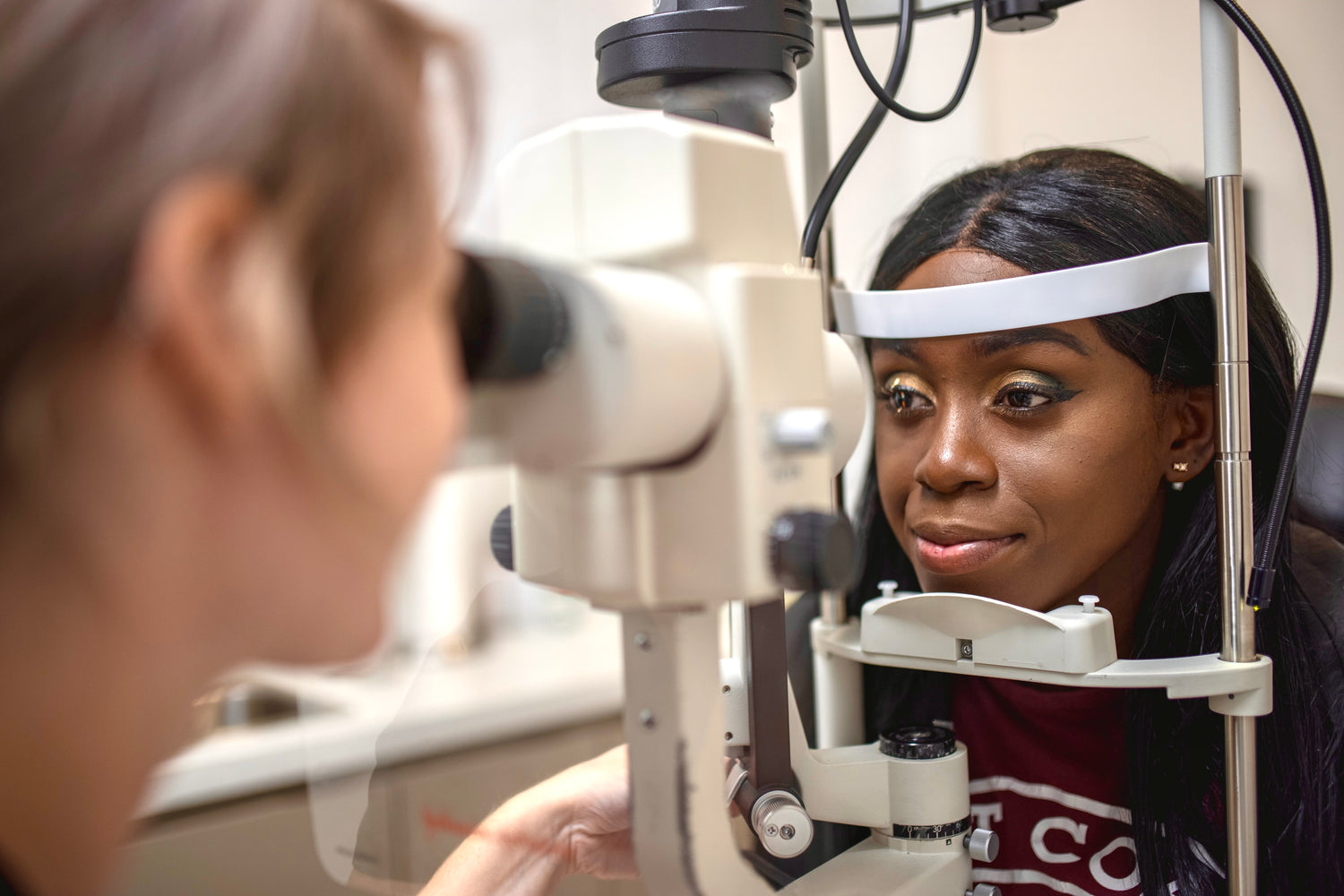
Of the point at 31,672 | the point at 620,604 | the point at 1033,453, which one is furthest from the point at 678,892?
the point at 1033,453

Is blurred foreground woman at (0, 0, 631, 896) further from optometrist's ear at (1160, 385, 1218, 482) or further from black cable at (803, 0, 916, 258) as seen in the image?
optometrist's ear at (1160, 385, 1218, 482)

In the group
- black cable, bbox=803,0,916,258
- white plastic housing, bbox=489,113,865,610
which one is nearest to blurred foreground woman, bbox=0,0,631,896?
white plastic housing, bbox=489,113,865,610

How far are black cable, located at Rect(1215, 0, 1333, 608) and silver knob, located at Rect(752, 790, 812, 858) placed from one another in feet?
1.07

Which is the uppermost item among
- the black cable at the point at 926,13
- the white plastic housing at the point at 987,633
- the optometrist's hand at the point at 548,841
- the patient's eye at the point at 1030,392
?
the black cable at the point at 926,13

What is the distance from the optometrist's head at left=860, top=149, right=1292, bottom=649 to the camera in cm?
78

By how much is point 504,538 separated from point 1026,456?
44cm

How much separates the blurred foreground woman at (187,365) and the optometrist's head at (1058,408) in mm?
530

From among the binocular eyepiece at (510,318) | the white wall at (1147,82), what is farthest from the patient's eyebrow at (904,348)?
the white wall at (1147,82)

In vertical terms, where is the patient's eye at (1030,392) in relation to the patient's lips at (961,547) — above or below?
above

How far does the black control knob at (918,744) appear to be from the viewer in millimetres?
729

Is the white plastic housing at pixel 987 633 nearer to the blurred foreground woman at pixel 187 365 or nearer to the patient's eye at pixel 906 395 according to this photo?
the patient's eye at pixel 906 395

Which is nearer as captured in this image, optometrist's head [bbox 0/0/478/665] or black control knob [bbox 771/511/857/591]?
optometrist's head [bbox 0/0/478/665]

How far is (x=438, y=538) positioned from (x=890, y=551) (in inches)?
16.8

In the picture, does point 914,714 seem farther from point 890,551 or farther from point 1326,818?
point 1326,818
